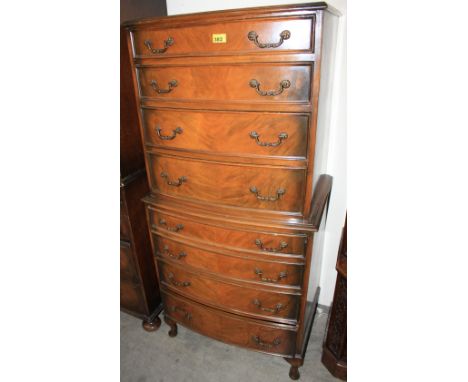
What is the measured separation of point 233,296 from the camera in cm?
A: 148

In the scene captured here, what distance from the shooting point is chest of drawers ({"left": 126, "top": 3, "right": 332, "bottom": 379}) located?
3.32 feet

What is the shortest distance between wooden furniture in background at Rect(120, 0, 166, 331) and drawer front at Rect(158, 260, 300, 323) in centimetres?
22

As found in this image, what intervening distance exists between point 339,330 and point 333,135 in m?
1.07

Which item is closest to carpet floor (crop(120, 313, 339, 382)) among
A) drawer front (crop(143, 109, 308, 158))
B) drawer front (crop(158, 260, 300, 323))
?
drawer front (crop(158, 260, 300, 323))

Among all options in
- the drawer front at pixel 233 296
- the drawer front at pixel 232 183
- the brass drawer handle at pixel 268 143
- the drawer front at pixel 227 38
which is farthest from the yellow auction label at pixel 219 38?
the drawer front at pixel 233 296

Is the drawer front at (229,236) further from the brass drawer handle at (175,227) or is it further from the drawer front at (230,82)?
the drawer front at (230,82)

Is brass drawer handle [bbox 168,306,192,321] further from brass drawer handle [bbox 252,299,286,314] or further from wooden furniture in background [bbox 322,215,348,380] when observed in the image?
wooden furniture in background [bbox 322,215,348,380]

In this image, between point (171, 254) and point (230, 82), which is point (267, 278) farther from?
point (230, 82)

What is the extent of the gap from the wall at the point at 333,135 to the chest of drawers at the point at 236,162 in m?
0.12

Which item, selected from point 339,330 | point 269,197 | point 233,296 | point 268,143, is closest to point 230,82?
point 268,143

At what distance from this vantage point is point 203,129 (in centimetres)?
122

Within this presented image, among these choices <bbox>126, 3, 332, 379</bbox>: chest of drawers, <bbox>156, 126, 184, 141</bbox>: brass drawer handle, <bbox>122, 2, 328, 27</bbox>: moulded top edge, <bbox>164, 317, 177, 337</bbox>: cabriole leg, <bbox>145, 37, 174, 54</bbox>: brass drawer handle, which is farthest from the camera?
<bbox>164, 317, 177, 337</bbox>: cabriole leg

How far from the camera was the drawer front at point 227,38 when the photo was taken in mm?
953
